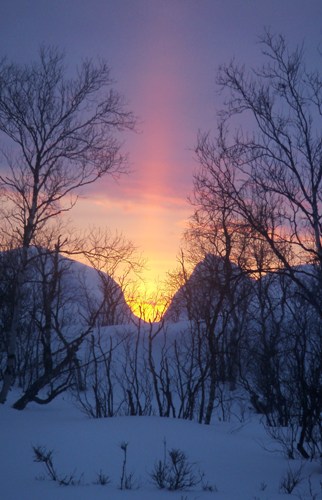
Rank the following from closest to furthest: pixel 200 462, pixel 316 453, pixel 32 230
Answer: pixel 200 462 < pixel 316 453 < pixel 32 230

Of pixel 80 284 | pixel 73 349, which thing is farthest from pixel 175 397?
pixel 80 284

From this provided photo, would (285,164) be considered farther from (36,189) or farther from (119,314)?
(119,314)

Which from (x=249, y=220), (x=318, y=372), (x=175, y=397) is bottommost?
(x=175, y=397)

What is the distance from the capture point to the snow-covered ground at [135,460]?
6195 millimetres

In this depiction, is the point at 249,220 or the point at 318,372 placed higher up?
the point at 249,220

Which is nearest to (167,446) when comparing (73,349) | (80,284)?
Answer: (73,349)

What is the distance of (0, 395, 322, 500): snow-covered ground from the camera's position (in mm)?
6195

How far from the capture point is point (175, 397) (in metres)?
24.6

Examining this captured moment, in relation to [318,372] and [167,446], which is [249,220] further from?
[167,446]

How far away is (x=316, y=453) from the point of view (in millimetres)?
9367

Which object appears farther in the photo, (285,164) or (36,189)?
(36,189)

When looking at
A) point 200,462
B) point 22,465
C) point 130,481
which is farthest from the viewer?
point 200,462

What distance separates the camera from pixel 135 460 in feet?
25.4

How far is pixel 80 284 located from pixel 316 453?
34.5 m
